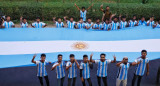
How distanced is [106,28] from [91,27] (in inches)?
22.6

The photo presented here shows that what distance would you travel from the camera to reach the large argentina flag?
625cm

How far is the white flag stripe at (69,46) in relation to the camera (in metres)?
6.46

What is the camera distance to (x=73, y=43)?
691cm

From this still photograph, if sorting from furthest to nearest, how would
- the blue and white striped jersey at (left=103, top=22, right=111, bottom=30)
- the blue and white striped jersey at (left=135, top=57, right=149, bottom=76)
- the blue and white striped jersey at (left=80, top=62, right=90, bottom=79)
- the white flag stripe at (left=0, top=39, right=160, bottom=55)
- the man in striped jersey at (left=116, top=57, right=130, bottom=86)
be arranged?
the blue and white striped jersey at (left=103, top=22, right=111, bottom=30), the white flag stripe at (left=0, top=39, right=160, bottom=55), the blue and white striped jersey at (left=135, top=57, right=149, bottom=76), the blue and white striped jersey at (left=80, top=62, right=90, bottom=79), the man in striped jersey at (left=116, top=57, right=130, bottom=86)

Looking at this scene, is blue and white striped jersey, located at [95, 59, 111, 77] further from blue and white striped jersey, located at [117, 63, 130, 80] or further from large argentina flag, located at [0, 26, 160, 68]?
large argentina flag, located at [0, 26, 160, 68]

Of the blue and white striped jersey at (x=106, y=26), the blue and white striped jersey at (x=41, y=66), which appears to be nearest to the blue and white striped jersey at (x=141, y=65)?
the blue and white striped jersey at (x=41, y=66)

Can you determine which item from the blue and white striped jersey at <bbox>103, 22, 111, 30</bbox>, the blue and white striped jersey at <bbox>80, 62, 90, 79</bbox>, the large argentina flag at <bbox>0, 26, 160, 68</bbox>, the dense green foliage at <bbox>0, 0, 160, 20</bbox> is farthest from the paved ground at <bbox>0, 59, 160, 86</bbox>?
the dense green foliage at <bbox>0, 0, 160, 20</bbox>

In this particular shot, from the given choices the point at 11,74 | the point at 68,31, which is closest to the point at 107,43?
the point at 68,31

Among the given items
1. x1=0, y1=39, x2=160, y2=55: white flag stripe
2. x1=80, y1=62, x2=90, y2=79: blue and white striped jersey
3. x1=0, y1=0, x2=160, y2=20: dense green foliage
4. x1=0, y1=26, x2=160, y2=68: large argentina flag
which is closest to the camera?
x1=80, y1=62, x2=90, y2=79: blue and white striped jersey

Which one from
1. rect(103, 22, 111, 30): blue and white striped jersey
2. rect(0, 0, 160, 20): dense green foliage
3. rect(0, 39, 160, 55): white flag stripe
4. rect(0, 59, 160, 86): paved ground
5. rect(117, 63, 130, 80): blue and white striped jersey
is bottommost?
rect(0, 59, 160, 86): paved ground

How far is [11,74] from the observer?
698 centimetres

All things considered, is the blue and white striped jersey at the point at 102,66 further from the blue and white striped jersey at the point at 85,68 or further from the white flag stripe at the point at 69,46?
the white flag stripe at the point at 69,46

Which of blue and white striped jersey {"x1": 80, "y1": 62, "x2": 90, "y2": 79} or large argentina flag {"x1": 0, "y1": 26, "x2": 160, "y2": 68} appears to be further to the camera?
large argentina flag {"x1": 0, "y1": 26, "x2": 160, "y2": 68}

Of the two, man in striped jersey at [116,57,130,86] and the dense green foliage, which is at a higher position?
the dense green foliage
